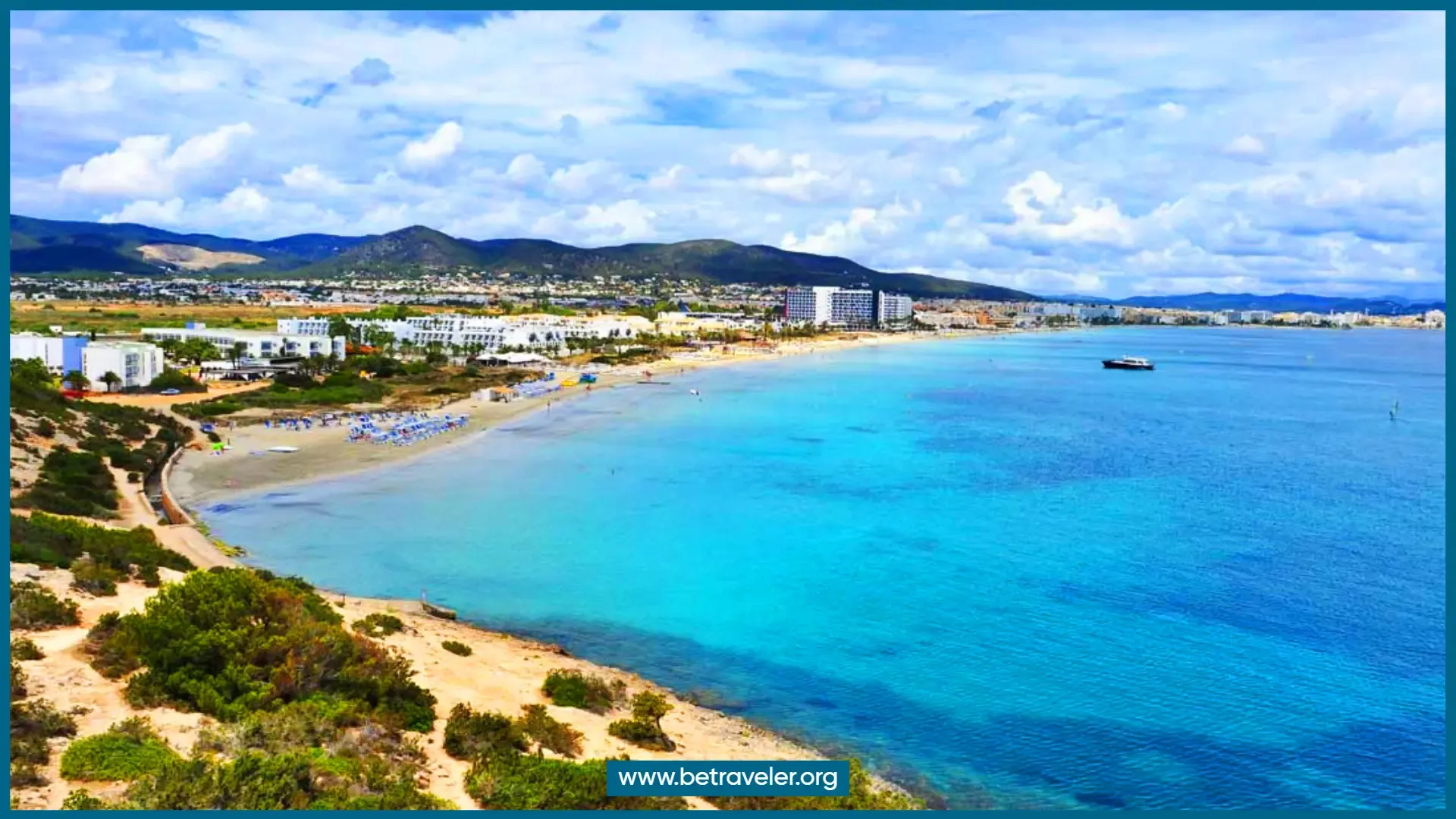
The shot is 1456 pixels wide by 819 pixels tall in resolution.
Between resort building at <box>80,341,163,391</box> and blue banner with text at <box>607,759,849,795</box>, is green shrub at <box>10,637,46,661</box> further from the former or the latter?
resort building at <box>80,341,163,391</box>

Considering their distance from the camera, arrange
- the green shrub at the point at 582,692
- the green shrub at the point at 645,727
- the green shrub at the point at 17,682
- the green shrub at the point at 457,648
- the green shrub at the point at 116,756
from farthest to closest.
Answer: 1. the green shrub at the point at 457,648
2. the green shrub at the point at 582,692
3. the green shrub at the point at 645,727
4. the green shrub at the point at 17,682
5. the green shrub at the point at 116,756

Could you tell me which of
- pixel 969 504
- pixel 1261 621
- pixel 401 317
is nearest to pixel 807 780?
pixel 1261 621

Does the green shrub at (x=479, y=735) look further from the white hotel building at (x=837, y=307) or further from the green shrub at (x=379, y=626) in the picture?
the white hotel building at (x=837, y=307)

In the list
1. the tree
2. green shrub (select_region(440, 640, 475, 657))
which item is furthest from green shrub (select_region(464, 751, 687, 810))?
the tree

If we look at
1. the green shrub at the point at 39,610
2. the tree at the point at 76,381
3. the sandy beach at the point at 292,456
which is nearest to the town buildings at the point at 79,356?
the tree at the point at 76,381

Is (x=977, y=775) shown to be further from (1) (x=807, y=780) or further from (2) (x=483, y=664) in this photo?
(2) (x=483, y=664)
